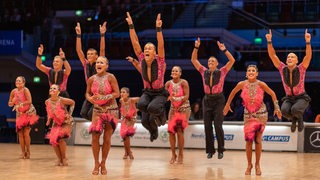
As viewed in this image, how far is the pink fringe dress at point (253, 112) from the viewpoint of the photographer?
9.16 meters

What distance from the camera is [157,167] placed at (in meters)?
9.98

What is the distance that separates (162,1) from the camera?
71.2 ft

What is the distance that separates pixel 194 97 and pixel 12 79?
21.4 ft

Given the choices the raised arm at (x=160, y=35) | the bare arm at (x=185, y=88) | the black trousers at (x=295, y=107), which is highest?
the raised arm at (x=160, y=35)

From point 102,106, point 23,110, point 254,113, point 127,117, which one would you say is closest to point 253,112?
point 254,113

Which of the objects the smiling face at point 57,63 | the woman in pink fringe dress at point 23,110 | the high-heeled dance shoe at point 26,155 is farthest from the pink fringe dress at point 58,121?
the high-heeled dance shoe at point 26,155

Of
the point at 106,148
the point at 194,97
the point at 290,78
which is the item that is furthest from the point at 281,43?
the point at 106,148

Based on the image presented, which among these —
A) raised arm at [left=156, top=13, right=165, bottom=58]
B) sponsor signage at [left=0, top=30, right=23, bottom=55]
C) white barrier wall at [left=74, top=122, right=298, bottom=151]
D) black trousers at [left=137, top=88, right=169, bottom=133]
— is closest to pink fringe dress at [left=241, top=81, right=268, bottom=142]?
black trousers at [left=137, top=88, right=169, bottom=133]

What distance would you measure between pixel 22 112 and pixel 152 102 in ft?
11.9

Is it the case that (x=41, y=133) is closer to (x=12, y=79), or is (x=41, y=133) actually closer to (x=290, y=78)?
(x=12, y=79)

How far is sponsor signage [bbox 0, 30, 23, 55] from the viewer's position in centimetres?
1919

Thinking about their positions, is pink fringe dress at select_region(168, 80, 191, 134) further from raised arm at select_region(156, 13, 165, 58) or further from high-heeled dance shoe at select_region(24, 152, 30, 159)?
high-heeled dance shoe at select_region(24, 152, 30, 159)

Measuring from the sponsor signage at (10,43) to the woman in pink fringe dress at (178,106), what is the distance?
31.7 feet

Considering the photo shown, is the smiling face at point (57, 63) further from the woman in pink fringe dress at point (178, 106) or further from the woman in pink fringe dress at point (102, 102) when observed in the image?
the woman in pink fringe dress at point (102, 102)
